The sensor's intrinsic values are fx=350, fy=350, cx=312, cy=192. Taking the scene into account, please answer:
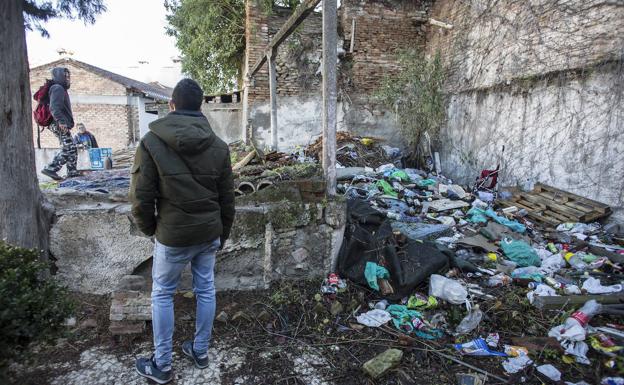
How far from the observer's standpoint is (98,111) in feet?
55.4

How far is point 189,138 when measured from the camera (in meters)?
2.11

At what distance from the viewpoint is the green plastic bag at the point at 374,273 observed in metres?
3.39

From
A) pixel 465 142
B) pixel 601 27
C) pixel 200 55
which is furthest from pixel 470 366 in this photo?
pixel 200 55

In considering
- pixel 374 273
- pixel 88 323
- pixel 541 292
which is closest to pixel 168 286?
pixel 88 323

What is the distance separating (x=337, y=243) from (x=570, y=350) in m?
2.05

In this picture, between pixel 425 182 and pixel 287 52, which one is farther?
pixel 287 52

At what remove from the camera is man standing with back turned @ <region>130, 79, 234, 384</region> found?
7.03 feet

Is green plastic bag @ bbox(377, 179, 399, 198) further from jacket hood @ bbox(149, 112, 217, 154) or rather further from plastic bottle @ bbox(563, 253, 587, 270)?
jacket hood @ bbox(149, 112, 217, 154)

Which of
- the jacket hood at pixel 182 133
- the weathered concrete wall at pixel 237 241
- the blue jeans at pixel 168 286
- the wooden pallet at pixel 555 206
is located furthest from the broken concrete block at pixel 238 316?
the wooden pallet at pixel 555 206

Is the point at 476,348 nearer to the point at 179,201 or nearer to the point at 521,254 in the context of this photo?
the point at 521,254

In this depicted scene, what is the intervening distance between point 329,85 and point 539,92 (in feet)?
16.2

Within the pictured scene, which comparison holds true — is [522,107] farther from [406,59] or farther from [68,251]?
[68,251]

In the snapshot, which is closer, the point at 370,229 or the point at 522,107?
the point at 370,229

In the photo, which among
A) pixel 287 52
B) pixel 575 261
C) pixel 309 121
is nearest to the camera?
pixel 575 261
